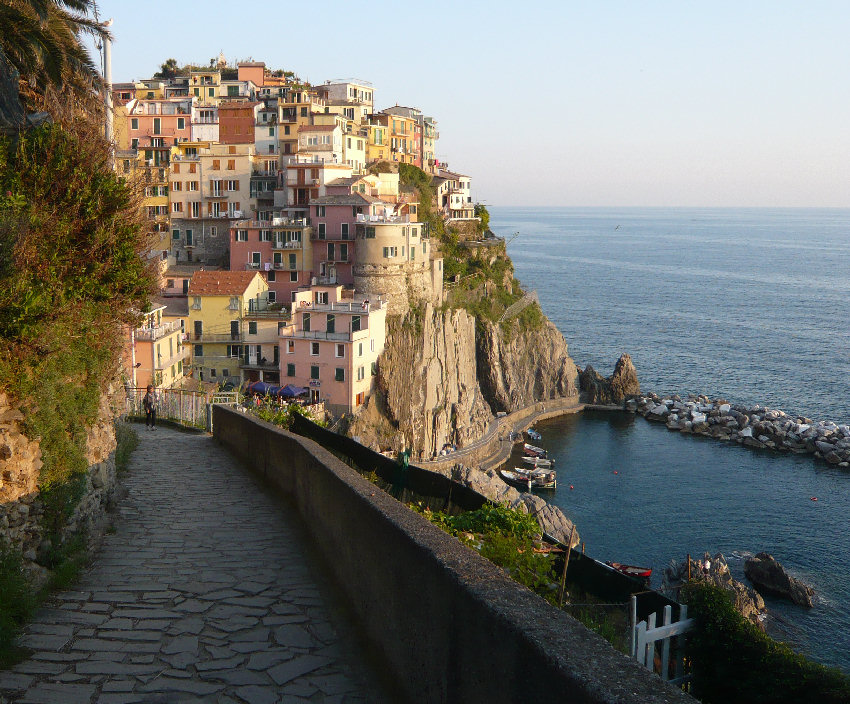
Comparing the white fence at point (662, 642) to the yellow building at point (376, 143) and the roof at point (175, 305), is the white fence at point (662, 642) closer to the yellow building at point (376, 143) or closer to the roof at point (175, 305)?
the roof at point (175, 305)

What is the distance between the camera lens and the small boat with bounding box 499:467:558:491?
5119cm

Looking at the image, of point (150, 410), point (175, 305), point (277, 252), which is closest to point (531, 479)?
point (277, 252)

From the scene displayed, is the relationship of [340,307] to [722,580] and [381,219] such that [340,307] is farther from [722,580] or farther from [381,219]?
[722,580]

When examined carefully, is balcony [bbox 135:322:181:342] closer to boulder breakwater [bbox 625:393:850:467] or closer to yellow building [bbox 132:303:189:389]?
yellow building [bbox 132:303:189:389]

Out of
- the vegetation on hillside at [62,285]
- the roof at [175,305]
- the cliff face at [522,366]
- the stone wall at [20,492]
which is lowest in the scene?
the cliff face at [522,366]

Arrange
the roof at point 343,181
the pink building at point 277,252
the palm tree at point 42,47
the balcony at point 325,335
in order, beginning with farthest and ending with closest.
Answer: the roof at point 343,181, the pink building at point 277,252, the balcony at point 325,335, the palm tree at point 42,47

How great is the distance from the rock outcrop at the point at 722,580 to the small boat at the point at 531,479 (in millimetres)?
13768

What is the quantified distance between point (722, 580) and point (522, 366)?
4301 centimetres

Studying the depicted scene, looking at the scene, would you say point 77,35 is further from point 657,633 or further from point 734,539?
point 734,539

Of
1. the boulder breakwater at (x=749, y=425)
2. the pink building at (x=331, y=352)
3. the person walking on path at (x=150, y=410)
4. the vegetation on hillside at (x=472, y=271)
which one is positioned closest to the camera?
the person walking on path at (x=150, y=410)

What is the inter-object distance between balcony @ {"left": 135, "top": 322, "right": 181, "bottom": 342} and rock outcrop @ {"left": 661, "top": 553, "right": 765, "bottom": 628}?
26.8 metres

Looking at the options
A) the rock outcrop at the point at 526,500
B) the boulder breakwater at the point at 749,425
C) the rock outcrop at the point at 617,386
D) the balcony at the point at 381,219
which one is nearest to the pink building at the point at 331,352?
the balcony at the point at 381,219

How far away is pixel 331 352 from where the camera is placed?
51.7 meters

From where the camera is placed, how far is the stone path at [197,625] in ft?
17.3
